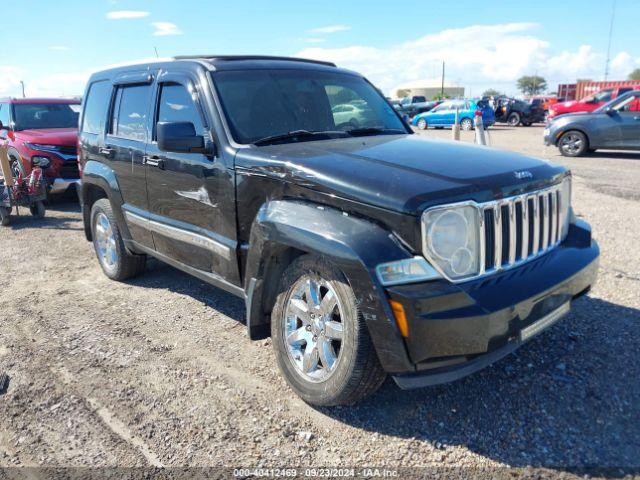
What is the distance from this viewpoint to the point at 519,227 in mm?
2949

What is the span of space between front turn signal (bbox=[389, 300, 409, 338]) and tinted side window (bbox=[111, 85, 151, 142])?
289 cm

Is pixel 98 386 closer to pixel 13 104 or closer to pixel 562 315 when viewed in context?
pixel 562 315

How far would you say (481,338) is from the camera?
259 cm

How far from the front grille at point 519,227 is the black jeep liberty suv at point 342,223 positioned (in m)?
0.01

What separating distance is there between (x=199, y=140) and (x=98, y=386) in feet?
5.79

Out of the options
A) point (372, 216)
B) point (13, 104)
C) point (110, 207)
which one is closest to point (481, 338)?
point (372, 216)

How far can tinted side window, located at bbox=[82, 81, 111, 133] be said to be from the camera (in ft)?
17.1

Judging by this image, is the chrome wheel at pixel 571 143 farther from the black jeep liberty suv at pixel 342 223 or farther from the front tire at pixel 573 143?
the black jeep liberty suv at pixel 342 223

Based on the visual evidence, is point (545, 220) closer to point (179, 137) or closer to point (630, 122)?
point (179, 137)

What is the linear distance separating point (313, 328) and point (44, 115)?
32.9 feet

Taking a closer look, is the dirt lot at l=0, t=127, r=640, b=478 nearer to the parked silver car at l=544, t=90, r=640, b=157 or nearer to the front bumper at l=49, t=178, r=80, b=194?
the front bumper at l=49, t=178, r=80, b=194

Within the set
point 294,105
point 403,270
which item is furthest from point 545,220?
point 294,105

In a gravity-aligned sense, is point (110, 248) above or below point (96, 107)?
below

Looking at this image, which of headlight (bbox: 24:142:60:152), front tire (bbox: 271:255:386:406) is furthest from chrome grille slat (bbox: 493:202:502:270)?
headlight (bbox: 24:142:60:152)
